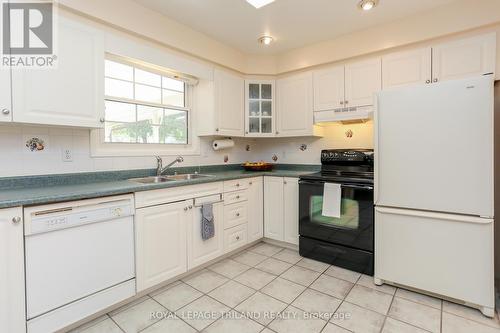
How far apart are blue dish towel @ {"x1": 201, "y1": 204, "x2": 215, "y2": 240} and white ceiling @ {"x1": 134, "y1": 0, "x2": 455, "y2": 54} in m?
1.83

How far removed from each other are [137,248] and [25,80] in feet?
4.40

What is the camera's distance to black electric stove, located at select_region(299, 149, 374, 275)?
7.56ft

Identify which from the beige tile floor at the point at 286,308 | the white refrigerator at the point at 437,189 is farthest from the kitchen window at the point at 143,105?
the white refrigerator at the point at 437,189

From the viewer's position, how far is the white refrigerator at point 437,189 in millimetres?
1746

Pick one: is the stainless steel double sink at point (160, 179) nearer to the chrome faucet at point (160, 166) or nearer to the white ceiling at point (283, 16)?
the chrome faucet at point (160, 166)

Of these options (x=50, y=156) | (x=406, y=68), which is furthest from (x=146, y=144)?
(x=406, y=68)

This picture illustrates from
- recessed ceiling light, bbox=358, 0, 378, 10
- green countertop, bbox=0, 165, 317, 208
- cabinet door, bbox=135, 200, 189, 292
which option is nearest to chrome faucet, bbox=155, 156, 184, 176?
green countertop, bbox=0, 165, 317, 208

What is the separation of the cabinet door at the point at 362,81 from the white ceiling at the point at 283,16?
0.39 meters

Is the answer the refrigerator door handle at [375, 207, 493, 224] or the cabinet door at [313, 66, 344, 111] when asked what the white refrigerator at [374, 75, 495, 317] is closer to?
the refrigerator door handle at [375, 207, 493, 224]

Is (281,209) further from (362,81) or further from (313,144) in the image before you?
(362,81)

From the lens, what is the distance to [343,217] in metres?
2.44

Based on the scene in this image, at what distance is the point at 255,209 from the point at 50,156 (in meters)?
2.02

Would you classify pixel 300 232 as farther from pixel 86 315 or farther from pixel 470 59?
pixel 470 59

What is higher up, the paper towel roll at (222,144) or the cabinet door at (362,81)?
the cabinet door at (362,81)
